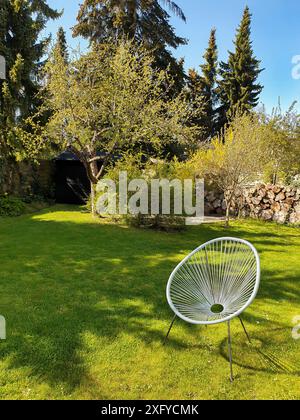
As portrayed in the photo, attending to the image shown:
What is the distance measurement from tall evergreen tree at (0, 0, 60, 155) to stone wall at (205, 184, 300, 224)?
8.95 meters

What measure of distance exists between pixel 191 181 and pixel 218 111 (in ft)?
71.1

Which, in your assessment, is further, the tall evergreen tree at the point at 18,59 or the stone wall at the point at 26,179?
the stone wall at the point at 26,179

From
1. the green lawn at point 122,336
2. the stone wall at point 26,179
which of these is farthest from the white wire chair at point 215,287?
the stone wall at point 26,179

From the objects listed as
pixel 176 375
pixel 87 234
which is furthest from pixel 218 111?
pixel 176 375

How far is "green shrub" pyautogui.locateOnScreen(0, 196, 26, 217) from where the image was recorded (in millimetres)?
10773

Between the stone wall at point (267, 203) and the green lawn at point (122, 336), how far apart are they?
586 cm

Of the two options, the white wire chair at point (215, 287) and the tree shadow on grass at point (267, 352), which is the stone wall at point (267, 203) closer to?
the white wire chair at point (215, 287)

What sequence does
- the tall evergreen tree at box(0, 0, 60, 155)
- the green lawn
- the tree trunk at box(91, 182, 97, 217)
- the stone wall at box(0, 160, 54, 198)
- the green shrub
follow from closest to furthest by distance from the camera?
1. the green lawn
2. the tree trunk at box(91, 182, 97, 217)
3. the green shrub
4. the tall evergreen tree at box(0, 0, 60, 155)
5. the stone wall at box(0, 160, 54, 198)

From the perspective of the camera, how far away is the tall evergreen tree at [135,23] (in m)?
16.0

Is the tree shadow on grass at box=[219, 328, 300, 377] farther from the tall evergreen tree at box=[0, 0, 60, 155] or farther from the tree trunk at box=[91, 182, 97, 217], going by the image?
the tall evergreen tree at box=[0, 0, 60, 155]

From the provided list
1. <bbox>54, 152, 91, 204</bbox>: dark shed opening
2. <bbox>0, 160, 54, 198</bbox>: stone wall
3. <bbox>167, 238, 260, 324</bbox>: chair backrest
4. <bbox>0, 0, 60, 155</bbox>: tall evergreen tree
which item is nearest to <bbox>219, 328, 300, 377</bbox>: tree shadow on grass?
<bbox>167, 238, 260, 324</bbox>: chair backrest

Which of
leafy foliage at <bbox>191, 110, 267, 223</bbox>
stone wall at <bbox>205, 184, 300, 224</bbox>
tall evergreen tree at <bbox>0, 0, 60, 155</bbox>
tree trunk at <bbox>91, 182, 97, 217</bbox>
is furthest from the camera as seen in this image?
tall evergreen tree at <bbox>0, 0, 60, 155</bbox>

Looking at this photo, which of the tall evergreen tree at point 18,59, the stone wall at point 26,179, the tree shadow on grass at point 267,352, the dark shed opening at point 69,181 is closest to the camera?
the tree shadow on grass at point 267,352

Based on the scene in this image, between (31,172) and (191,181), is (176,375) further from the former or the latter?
(31,172)
